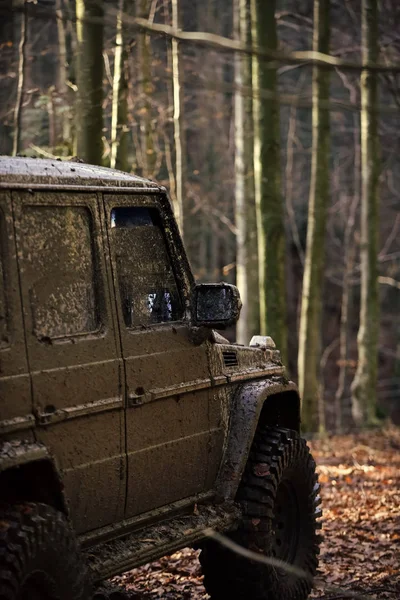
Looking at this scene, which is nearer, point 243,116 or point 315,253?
point 315,253

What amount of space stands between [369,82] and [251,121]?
256 cm

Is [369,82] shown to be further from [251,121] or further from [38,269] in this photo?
[38,269]

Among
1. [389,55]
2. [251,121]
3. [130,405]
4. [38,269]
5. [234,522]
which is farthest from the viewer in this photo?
[389,55]

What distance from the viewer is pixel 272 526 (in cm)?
662

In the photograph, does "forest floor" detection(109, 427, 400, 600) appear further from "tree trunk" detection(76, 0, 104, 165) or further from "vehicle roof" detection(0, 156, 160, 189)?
"tree trunk" detection(76, 0, 104, 165)

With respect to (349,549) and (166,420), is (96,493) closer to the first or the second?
(166,420)

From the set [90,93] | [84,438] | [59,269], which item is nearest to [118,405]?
[84,438]

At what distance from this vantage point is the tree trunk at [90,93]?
10727 millimetres

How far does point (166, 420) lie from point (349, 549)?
3303mm

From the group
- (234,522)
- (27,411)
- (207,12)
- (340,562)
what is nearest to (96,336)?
(27,411)

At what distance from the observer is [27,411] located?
15.1 ft

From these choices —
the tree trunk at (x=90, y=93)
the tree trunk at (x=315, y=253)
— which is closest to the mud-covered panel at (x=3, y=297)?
the tree trunk at (x=90, y=93)

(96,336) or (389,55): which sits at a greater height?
(389,55)

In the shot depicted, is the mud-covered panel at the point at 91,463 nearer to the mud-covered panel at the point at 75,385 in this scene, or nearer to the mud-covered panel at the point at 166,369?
the mud-covered panel at the point at 75,385
